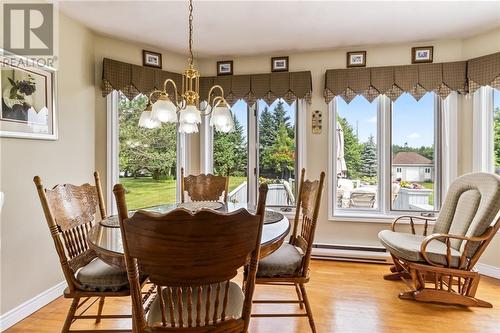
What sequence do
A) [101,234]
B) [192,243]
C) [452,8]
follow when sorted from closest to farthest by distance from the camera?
1. [192,243]
2. [101,234]
3. [452,8]

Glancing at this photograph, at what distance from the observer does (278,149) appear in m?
3.75

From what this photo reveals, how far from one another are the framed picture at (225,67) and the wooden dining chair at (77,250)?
2.21 metres

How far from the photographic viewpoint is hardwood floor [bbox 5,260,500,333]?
212cm

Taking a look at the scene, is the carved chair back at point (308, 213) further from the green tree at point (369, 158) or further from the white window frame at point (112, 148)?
the white window frame at point (112, 148)

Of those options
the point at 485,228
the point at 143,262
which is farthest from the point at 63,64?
the point at 485,228

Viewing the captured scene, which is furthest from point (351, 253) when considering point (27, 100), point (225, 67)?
point (27, 100)

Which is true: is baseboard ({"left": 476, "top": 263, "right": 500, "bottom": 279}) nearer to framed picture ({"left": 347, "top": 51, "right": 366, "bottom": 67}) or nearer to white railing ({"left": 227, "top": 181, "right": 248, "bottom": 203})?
framed picture ({"left": 347, "top": 51, "right": 366, "bottom": 67})

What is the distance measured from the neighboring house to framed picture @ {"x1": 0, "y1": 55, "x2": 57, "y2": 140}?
11.6 feet

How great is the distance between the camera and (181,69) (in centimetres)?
370

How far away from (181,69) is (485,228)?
345 cm

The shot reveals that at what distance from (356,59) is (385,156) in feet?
3.84

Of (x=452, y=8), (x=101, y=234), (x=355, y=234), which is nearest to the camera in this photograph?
(x=101, y=234)

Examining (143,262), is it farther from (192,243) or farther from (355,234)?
(355,234)

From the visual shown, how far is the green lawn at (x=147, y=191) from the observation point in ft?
11.2
